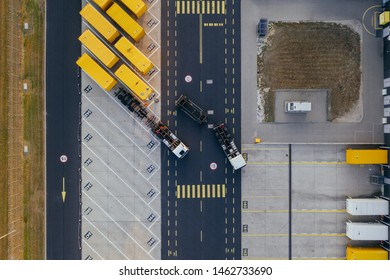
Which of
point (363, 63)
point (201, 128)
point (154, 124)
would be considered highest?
point (363, 63)

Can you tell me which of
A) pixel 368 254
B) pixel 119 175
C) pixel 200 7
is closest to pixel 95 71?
pixel 119 175

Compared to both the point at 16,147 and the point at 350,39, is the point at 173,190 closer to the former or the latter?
the point at 16,147

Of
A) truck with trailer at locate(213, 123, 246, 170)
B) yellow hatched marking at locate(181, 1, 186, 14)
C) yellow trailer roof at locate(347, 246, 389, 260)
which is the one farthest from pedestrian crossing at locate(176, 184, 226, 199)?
yellow hatched marking at locate(181, 1, 186, 14)

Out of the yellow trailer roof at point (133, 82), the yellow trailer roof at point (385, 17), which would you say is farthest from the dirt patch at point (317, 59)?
the yellow trailer roof at point (133, 82)

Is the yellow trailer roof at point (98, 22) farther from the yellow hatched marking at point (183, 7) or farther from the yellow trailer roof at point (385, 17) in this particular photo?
the yellow trailer roof at point (385, 17)

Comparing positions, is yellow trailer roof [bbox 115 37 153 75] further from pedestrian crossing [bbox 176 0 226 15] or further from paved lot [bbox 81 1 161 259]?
pedestrian crossing [bbox 176 0 226 15]

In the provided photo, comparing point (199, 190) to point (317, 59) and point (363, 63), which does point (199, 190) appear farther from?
point (363, 63)

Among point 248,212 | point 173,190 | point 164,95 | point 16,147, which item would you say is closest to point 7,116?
point 16,147
